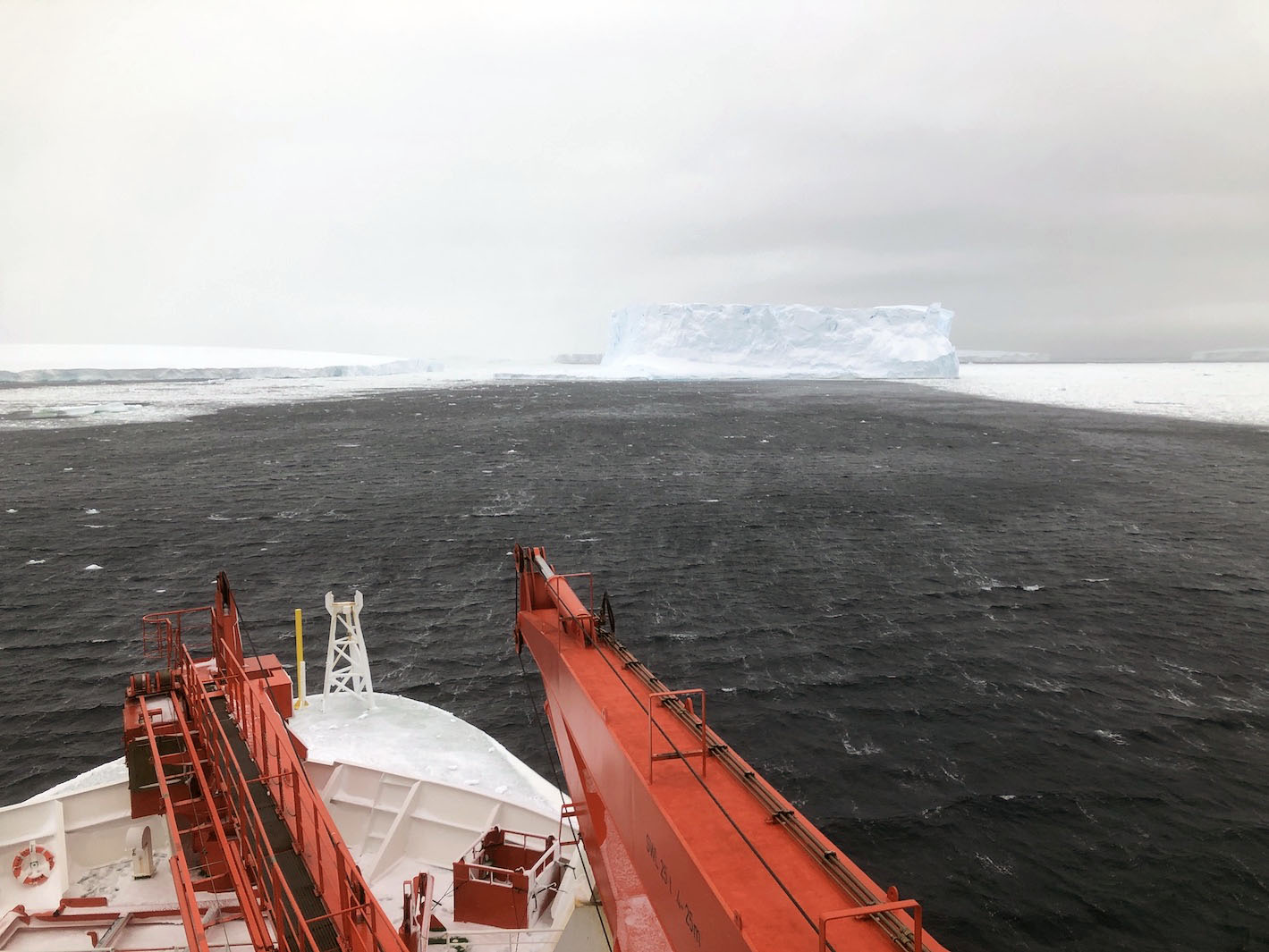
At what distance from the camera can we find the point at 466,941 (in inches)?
380

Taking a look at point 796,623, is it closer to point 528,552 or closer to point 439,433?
point 528,552

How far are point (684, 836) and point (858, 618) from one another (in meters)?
20.9

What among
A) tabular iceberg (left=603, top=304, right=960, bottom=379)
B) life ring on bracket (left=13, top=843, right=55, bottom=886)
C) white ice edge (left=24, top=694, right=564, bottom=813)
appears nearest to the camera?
life ring on bracket (left=13, top=843, right=55, bottom=886)

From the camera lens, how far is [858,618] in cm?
2534

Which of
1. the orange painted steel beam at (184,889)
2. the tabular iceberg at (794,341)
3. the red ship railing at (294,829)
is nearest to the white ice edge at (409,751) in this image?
the red ship railing at (294,829)

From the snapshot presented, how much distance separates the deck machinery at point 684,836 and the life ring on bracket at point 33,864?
23.0 feet

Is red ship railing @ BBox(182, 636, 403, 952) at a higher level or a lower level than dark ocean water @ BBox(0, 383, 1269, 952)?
higher

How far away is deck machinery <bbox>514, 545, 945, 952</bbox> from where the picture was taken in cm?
473

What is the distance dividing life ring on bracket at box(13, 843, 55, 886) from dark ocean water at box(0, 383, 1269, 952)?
22.8 ft

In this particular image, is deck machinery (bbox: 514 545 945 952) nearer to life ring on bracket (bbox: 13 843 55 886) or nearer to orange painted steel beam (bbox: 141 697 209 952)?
orange painted steel beam (bbox: 141 697 209 952)

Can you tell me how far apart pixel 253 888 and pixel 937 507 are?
38.7 metres

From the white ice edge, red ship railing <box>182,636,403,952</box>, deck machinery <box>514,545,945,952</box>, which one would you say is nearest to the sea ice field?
the white ice edge

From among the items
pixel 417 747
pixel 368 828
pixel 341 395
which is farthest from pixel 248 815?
pixel 341 395

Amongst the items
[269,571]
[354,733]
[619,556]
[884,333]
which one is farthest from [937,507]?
[884,333]
